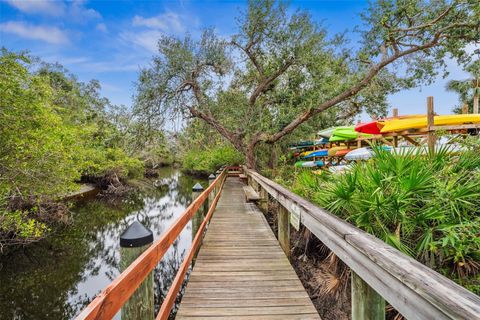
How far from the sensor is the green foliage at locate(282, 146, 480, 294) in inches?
97.9

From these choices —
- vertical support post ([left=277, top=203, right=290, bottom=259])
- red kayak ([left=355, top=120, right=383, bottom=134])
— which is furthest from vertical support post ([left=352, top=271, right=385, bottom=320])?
red kayak ([left=355, top=120, right=383, bottom=134])

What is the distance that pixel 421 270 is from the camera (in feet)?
3.74

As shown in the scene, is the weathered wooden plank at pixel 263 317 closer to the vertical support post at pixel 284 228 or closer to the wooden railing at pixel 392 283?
the wooden railing at pixel 392 283

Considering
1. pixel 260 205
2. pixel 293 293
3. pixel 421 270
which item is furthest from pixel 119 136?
pixel 421 270

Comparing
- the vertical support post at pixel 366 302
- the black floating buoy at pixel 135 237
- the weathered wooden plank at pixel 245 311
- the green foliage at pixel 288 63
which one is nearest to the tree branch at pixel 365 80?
the green foliage at pixel 288 63

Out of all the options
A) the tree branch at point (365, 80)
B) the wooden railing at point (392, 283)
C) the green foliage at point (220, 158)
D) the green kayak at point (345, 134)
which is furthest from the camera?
the green foliage at point (220, 158)

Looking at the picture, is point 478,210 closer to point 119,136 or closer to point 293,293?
point 293,293

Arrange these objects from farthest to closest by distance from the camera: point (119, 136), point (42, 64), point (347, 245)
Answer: point (42, 64) < point (119, 136) < point (347, 245)

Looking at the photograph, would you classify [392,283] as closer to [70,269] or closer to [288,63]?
[70,269]

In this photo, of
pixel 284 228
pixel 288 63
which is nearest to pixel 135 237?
pixel 284 228

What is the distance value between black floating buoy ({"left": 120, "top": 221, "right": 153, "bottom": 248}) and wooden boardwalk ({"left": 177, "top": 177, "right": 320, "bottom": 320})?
1.31 m

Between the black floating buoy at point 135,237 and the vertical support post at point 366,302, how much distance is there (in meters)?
1.48

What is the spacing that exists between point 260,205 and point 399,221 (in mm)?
5319

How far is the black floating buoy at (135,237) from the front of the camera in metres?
1.52
